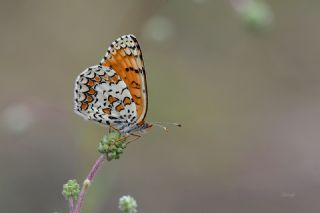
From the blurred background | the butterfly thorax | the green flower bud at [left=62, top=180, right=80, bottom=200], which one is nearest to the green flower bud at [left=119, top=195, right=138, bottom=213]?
the green flower bud at [left=62, top=180, right=80, bottom=200]

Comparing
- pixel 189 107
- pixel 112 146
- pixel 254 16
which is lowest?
pixel 112 146

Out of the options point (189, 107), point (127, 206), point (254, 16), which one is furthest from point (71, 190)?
point (189, 107)

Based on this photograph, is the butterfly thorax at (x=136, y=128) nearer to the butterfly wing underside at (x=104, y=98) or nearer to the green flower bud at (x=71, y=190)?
the butterfly wing underside at (x=104, y=98)

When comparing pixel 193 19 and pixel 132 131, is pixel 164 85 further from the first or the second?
pixel 132 131

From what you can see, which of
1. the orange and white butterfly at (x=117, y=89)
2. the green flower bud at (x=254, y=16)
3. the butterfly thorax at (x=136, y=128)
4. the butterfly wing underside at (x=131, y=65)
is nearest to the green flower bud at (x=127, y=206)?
the butterfly thorax at (x=136, y=128)

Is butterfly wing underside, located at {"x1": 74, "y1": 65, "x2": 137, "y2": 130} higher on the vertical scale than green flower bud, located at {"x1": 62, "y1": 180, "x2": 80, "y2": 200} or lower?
higher

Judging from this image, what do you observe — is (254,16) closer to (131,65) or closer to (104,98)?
(131,65)

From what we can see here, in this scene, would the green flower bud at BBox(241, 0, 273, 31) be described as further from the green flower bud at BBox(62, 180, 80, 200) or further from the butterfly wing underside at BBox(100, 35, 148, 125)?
the green flower bud at BBox(62, 180, 80, 200)
